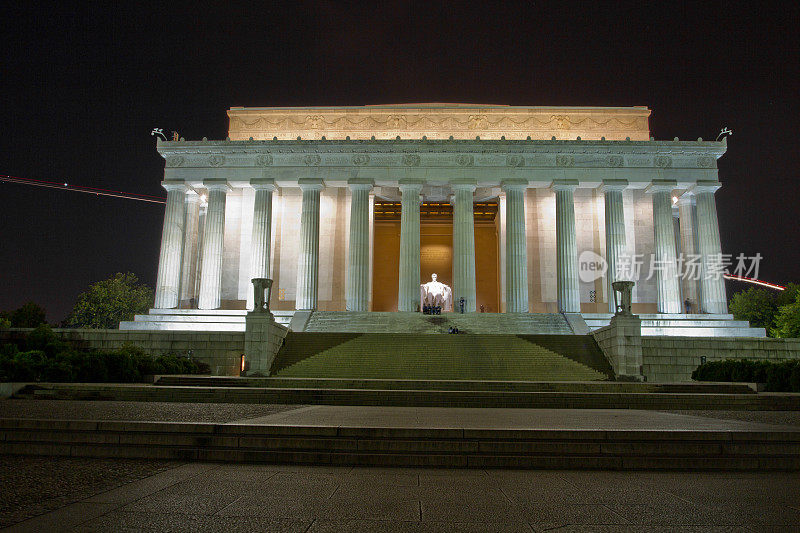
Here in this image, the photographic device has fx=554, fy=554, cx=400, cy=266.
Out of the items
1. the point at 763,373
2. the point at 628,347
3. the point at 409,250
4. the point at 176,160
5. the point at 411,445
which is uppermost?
the point at 176,160

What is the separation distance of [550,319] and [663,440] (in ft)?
97.1

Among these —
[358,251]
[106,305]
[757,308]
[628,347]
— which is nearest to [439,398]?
[628,347]

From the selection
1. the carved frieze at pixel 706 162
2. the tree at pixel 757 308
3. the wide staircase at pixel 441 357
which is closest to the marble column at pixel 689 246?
the carved frieze at pixel 706 162

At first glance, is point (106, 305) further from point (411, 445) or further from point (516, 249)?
point (411, 445)

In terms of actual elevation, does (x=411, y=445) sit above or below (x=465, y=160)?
below

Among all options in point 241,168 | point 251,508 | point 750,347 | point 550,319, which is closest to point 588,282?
point 550,319

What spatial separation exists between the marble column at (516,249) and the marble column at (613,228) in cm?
635

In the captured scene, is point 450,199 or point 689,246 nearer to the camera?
point 689,246

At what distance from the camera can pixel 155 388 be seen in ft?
58.0

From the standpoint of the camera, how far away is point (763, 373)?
23016mm

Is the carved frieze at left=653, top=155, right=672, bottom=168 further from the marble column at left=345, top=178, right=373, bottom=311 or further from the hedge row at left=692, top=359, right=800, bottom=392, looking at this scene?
the marble column at left=345, top=178, right=373, bottom=311

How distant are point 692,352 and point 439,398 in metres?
18.0

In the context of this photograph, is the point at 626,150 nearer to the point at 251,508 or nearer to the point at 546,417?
the point at 546,417

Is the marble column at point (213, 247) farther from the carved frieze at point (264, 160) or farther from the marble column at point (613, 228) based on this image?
the marble column at point (613, 228)
